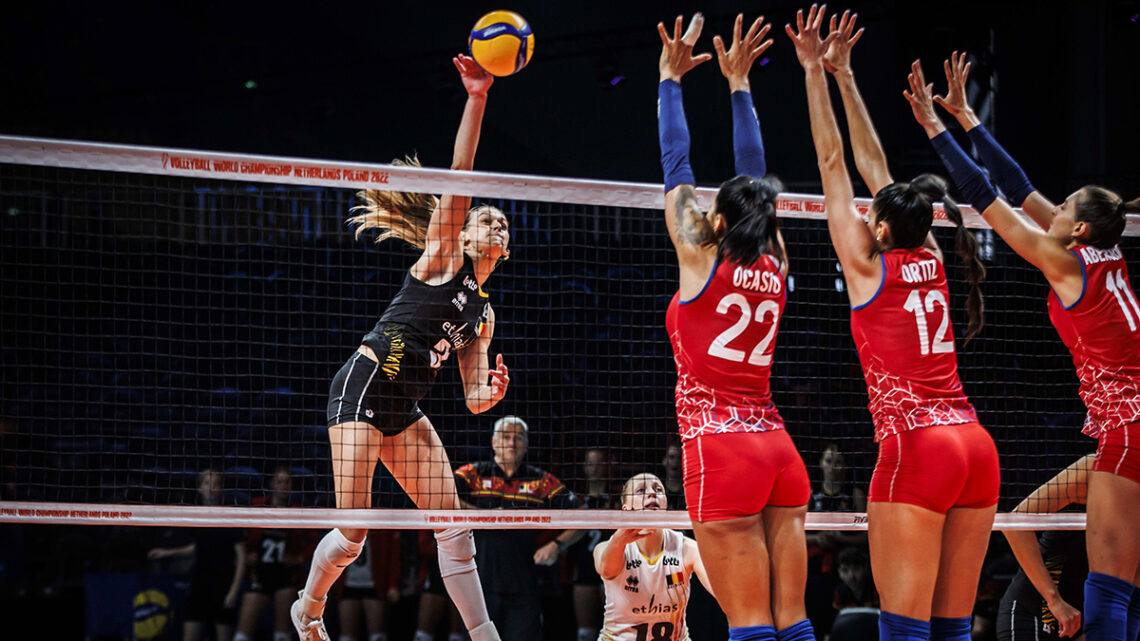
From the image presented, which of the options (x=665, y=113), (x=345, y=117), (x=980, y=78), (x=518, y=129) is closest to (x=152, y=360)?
(x=345, y=117)

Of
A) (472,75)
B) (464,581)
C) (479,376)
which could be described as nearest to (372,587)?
(464,581)

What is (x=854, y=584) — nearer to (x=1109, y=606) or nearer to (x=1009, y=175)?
(x=1109, y=606)

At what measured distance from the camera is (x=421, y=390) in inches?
211

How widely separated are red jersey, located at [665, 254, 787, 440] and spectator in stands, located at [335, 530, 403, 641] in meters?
4.89

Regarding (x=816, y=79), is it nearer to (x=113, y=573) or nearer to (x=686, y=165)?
(x=686, y=165)

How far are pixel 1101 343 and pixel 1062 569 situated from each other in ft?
8.25

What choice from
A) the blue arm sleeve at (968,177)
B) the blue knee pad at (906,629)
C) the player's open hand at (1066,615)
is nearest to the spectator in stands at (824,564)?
the player's open hand at (1066,615)

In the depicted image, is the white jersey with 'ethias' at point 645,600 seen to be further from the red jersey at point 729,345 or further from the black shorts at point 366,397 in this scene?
the red jersey at point 729,345

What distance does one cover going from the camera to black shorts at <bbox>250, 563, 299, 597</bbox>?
7.89 m

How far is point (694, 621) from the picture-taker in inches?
311

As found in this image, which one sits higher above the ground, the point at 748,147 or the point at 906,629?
the point at 748,147

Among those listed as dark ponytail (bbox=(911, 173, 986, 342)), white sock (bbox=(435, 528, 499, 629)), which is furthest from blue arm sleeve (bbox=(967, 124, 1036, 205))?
white sock (bbox=(435, 528, 499, 629))

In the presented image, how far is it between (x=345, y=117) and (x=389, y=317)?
5.22 m

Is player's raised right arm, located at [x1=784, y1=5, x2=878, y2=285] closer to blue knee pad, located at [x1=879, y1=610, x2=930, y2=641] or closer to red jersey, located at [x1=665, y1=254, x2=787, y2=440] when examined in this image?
red jersey, located at [x1=665, y1=254, x2=787, y2=440]
